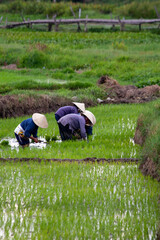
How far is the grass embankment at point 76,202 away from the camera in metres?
4.37

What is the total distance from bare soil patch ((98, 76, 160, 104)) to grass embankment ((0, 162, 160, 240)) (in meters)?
7.01

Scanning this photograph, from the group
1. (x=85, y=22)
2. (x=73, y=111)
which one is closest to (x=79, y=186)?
(x=73, y=111)

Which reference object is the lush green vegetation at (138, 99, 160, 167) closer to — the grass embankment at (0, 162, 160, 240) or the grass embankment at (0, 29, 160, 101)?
the grass embankment at (0, 162, 160, 240)

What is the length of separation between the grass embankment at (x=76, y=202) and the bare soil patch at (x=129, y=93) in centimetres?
701

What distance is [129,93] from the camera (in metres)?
14.1

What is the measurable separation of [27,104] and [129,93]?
3850 mm

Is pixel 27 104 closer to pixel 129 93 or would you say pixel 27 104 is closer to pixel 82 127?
pixel 129 93

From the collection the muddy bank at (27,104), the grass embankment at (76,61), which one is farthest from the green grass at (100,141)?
the grass embankment at (76,61)

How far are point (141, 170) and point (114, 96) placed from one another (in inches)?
302

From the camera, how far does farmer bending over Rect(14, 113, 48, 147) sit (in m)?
7.59

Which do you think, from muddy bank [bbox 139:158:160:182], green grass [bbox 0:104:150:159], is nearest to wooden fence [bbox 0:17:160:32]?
green grass [bbox 0:104:150:159]

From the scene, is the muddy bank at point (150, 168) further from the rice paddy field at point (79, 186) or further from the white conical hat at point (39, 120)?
the white conical hat at point (39, 120)

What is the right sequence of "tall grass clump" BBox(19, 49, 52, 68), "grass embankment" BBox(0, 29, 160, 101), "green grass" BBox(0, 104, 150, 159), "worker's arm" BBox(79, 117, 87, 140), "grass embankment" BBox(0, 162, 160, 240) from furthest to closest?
"tall grass clump" BBox(19, 49, 52, 68) → "grass embankment" BBox(0, 29, 160, 101) → "worker's arm" BBox(79, 117, 87, 140) → "green grass" BBox(0, 104, 150, 159) → "grass embankment" BBox(0, 162, 160, 240)

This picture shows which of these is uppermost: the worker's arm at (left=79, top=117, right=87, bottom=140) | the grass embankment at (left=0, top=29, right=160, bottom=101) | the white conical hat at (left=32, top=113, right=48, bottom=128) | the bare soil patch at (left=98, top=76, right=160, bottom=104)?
the white conical hat at (left=32, top=113, right=48, bottom=128)
